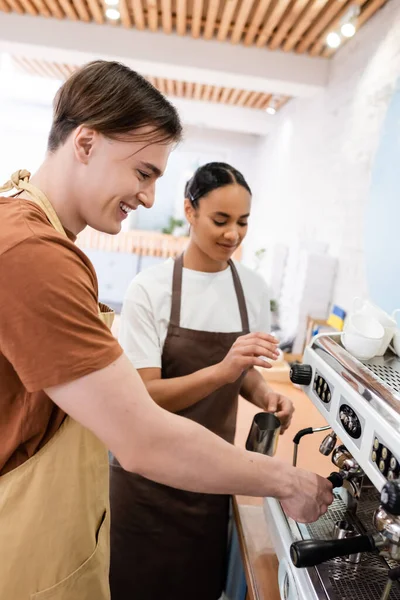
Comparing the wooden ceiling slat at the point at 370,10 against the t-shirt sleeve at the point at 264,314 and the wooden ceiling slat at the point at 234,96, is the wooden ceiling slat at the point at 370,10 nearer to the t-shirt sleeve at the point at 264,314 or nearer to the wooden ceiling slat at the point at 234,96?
the t-shirt sleeve at the point at 264,314

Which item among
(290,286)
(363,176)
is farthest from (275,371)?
(363,176)

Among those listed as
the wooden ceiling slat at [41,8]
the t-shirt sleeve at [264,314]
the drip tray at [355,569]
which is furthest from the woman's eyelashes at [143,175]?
the wooden ceiling slat at [41,8]

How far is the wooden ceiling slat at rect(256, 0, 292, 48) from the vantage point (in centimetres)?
286

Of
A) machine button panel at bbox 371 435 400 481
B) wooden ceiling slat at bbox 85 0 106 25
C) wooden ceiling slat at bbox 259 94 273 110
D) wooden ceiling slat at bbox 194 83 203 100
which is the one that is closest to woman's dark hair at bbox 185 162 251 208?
Result: machine button panel at bbox 371 435 400 481

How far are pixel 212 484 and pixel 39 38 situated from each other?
12.4ft

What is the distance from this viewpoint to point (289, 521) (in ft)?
3.03

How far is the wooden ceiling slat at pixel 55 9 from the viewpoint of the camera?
3214 millimetres

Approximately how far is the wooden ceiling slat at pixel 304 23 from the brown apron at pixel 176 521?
2271 mm

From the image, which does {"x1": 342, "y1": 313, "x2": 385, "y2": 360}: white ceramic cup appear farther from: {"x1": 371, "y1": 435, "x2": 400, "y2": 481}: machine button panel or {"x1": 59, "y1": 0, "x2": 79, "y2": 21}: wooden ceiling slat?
{"x1": 59, "y1": 0, "x2": 79, "y2": 21}: wooden ceiling slat

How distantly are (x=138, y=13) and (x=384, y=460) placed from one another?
3413 mm

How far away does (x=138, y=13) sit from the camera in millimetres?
3182

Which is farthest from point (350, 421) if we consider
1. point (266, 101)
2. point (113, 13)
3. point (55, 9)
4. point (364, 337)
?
point (266, 101)

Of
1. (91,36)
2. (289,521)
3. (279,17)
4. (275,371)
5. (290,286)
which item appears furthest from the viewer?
(91,36)

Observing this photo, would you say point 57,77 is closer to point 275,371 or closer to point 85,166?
point 275,371
